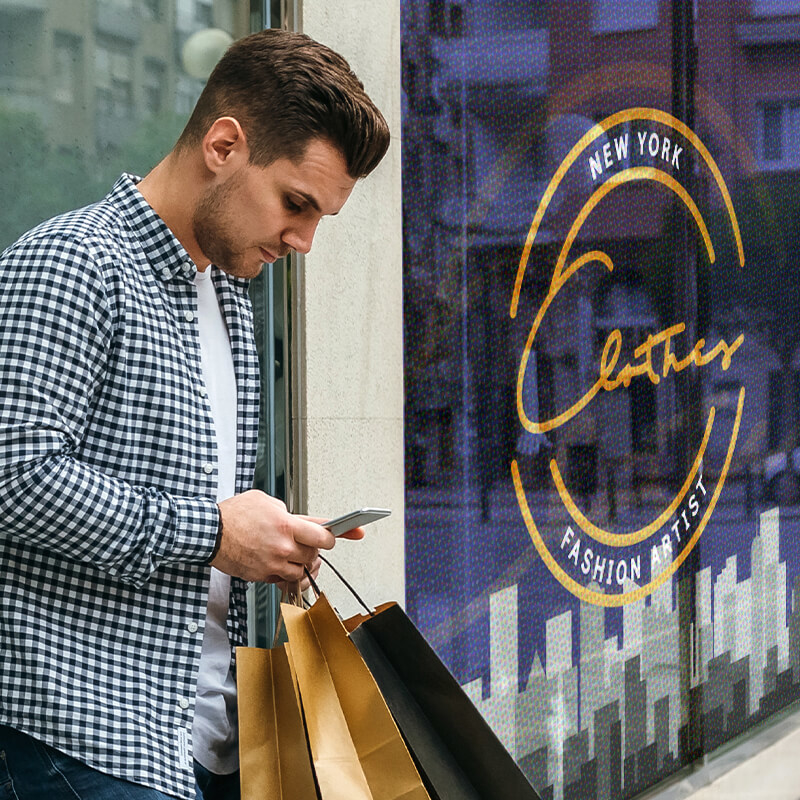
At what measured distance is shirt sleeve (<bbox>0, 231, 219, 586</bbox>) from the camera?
59.4 inches

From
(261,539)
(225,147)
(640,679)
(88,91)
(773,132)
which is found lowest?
(640,679)

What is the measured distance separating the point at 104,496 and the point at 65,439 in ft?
0.29

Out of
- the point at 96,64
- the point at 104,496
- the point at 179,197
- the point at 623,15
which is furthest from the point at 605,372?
the point at 104,496

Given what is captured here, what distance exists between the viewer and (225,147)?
1764 mm

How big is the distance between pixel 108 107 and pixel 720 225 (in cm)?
311

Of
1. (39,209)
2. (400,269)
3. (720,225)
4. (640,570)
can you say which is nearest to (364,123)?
(39,209)

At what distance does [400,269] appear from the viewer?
3.50 m

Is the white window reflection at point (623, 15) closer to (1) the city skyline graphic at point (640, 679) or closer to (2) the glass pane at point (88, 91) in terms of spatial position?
(2) the glass pane at point (88, 91)

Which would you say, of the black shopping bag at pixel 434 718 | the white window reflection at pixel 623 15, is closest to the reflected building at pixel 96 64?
the black shopping bag at pixel 434 718

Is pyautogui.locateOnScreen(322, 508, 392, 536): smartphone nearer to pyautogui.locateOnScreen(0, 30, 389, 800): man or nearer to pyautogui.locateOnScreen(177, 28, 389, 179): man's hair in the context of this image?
pyautogui.locateOnScreen(0, 30, 389, 800): man

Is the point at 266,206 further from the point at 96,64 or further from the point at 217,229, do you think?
the point at 96,64

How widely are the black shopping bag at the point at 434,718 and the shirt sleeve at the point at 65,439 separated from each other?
314 mm

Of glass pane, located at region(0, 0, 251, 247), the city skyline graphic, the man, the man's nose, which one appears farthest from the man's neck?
the city skyline graphic

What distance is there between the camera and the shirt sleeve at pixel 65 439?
4.95ft
